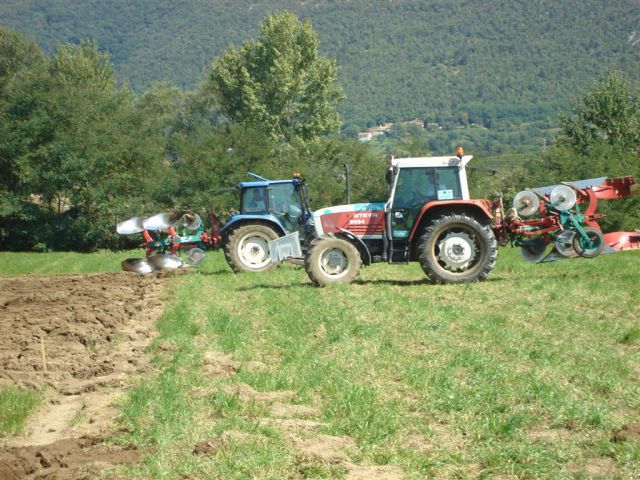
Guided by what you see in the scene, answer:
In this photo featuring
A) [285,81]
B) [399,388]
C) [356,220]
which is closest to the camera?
[399,388]

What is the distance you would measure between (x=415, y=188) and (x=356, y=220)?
3.86 feet

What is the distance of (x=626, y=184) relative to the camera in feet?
53.6

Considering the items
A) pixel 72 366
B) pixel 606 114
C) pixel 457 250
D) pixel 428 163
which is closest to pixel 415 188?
pixel 428 163

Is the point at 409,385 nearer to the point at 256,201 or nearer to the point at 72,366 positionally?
the point at 72,366

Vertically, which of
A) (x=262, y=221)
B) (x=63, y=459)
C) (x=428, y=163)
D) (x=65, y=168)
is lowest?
(x=63, y=459)

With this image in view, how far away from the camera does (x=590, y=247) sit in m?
15.8

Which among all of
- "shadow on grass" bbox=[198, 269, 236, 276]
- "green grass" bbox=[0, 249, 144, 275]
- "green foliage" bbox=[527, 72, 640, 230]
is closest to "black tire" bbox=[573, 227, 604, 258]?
"shadow on grass" bbox=[198, 269, 236, 276]

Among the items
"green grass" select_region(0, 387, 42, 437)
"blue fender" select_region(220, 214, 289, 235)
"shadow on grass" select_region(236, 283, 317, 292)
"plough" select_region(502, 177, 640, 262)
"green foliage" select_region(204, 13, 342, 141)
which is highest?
"green foliage" select_region(204, 13, 342, 141)

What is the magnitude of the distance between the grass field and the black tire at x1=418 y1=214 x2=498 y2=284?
1.59 meters

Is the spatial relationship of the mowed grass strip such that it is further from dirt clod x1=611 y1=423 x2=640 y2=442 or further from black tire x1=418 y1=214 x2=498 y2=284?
black tire x1=418 y1=214 x2=498 y2=284

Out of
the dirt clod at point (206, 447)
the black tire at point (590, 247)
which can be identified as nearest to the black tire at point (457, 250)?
the black tire at point (590, 247)

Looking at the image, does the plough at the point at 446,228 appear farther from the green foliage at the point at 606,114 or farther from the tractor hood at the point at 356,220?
the green foliage at the point at 606,114

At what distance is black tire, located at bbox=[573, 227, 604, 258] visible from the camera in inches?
620

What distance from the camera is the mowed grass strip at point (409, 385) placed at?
232 inches
